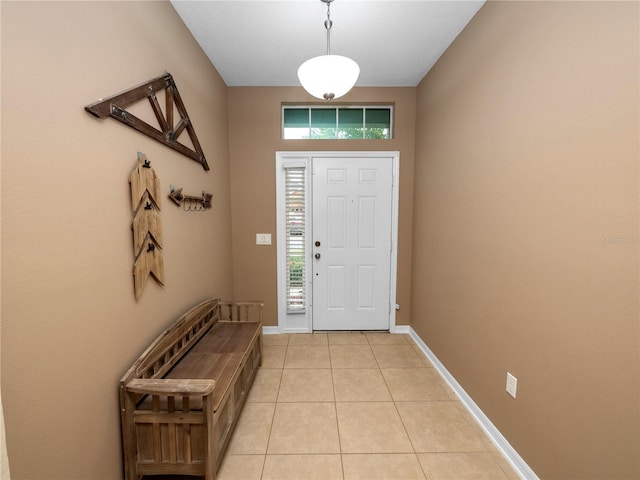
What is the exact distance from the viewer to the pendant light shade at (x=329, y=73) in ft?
4.86

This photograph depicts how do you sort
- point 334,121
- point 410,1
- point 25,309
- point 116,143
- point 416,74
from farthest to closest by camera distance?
point 334,121, point 416,74, point 410,1, point 116,143, point 25,309

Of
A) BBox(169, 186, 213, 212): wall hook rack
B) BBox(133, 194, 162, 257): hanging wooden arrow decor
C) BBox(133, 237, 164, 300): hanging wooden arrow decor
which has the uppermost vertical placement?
BBox(169, 186, 213, 212): wall hook rack

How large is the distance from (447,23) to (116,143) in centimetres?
242

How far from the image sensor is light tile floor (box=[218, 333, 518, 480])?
151 cm

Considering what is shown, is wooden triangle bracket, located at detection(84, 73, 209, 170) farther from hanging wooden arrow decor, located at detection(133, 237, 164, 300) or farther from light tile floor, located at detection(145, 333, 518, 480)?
light tile floor, located at detection(145, 333, 518, 480)

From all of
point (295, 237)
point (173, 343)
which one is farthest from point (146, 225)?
point (295, 237)

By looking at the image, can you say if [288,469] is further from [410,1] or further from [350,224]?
[410,1]

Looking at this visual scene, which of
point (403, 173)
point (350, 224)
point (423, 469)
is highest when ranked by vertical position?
point (403, 173)

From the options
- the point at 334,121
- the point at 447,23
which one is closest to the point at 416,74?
the point at 447,23

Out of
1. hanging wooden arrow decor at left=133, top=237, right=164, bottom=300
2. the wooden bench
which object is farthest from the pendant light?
the wooden bench

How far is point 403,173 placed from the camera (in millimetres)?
3131

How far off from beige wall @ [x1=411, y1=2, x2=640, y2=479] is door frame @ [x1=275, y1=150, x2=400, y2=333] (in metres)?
1.00

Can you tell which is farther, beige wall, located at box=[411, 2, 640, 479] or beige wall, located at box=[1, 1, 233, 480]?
beige wall, located at box=[411, 2, 640, 479]

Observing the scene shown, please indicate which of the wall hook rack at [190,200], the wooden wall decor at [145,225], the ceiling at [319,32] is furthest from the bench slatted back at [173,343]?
the ceiling at [319,32]
